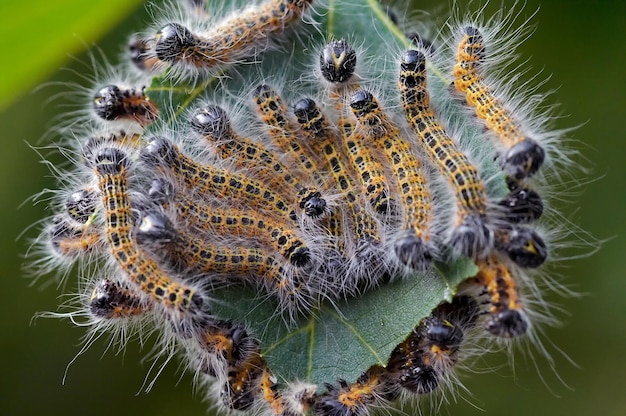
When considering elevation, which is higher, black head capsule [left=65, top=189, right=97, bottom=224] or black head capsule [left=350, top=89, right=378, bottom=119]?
black head capsule [left=65, top=189, right=97, bottom=224]

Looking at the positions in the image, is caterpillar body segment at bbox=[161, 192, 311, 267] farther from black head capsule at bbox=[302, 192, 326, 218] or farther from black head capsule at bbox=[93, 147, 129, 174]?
black head capsule at bbox=[93, 147, 129, 174]

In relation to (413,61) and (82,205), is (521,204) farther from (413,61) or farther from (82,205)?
(82,205)

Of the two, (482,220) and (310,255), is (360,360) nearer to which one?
(310,255)

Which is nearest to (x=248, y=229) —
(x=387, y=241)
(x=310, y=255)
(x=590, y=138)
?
(x=310, y=255)


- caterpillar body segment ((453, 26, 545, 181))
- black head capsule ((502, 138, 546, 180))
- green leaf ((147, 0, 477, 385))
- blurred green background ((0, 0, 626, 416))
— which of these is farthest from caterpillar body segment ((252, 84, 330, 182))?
blurred green background ((0, 0, 626, 416))

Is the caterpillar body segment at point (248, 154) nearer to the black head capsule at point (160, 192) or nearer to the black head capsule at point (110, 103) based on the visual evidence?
the black head capsule at point (160, 192)
